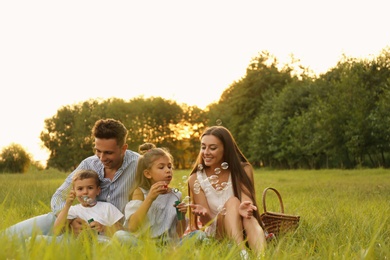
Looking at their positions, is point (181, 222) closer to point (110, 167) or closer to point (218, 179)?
point (218, 179)

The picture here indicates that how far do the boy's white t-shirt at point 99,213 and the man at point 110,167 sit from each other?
0.58 feet

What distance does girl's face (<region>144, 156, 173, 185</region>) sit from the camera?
5.44 m

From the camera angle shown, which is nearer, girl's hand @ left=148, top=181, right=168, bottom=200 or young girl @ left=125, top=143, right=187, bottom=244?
girl's hand @ left=148, top=181, right=168, bottom=200

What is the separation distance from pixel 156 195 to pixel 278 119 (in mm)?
38885

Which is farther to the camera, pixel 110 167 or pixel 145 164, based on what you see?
pixel 110 167

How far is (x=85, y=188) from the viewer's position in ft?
18.3

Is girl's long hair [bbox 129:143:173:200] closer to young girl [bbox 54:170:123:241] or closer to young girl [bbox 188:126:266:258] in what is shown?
young girl [bbox 54:170:123:241]

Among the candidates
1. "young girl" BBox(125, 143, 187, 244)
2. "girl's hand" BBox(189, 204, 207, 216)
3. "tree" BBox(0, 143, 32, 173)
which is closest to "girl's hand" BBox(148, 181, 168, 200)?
"young girl" BBox(125, 143, 187, 244)

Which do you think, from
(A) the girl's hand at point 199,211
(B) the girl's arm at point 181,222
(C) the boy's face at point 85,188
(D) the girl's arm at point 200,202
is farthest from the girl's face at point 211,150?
(C) the boy's face at point 85,188

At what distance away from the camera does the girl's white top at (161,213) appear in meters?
5.55

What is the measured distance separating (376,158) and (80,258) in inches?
1332

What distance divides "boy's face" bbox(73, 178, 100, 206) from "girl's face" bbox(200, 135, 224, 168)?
1.16 meters

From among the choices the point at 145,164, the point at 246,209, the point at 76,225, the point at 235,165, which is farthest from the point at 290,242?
the point at 76,225

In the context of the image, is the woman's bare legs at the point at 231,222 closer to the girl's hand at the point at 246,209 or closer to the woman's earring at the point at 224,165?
the girl's hand at the point at 246,209
